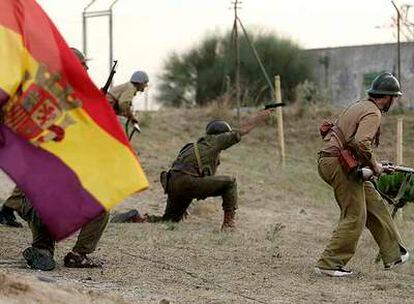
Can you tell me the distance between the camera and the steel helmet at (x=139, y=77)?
1134cm

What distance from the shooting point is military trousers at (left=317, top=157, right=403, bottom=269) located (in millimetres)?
8695

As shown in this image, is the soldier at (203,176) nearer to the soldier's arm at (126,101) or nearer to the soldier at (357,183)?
the soldier's arm at (126,101)

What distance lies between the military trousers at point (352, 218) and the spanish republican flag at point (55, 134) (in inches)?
107

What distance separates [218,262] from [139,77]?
9.78 ft

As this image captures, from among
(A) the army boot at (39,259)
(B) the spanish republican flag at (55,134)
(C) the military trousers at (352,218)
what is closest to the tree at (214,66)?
(C) the military trousers at (352,218)

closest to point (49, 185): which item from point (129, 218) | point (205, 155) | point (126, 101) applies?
point (126, 101)

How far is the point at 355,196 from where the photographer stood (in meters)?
8.69

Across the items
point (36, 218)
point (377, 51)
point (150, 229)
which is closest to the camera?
point (36, 218)

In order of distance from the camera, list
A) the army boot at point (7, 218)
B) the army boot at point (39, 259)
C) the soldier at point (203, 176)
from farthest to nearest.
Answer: the soldier at point (203, 176), the army boot at point (7, 218), the army boot at point (39, 259)

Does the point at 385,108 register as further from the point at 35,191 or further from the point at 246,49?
the point at 246,49

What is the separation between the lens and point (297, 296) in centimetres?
774

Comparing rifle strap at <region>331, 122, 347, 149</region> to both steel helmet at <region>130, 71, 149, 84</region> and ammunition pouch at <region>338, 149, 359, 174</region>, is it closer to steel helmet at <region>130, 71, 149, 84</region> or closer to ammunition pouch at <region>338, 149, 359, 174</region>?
ammunition pouch at <region>338, 149, 359, 174</region>

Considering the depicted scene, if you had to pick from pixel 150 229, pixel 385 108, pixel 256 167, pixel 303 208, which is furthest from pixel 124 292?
pixel 256 167

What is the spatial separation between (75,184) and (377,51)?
30.6m
